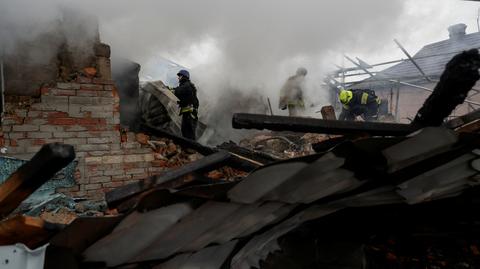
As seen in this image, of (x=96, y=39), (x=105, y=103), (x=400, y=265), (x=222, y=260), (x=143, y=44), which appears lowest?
(x=400, y=265)

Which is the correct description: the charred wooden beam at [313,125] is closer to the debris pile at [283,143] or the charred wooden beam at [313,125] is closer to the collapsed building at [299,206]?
the collapsed building at [299,206]

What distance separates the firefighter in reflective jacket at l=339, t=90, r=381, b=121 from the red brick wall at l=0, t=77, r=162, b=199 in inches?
227

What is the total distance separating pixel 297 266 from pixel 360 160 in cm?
92

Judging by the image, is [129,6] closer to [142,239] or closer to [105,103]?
[105,103]

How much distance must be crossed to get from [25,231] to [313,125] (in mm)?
1234

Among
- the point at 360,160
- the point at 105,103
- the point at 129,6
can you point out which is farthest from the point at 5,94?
the point at 360,160

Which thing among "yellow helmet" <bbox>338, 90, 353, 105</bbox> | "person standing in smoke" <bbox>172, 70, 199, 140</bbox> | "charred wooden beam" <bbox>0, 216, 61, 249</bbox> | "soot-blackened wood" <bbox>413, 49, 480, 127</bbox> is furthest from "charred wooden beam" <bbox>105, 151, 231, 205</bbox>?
"yellow helmet" <bbox>338, 90, 353, 105</bbox>

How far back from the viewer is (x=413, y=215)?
89.6 inches

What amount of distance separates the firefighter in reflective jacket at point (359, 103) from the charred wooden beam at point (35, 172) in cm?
846

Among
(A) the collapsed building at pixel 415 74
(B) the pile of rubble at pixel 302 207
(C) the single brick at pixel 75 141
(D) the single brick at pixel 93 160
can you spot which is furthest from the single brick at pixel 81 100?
(A) the collapsed building at pixel 415 74

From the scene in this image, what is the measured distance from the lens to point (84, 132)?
4.63 metres

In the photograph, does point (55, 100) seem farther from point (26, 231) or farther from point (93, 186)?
point (26, 231)

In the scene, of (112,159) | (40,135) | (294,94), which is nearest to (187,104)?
(112,159)

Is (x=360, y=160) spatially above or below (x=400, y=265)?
above
